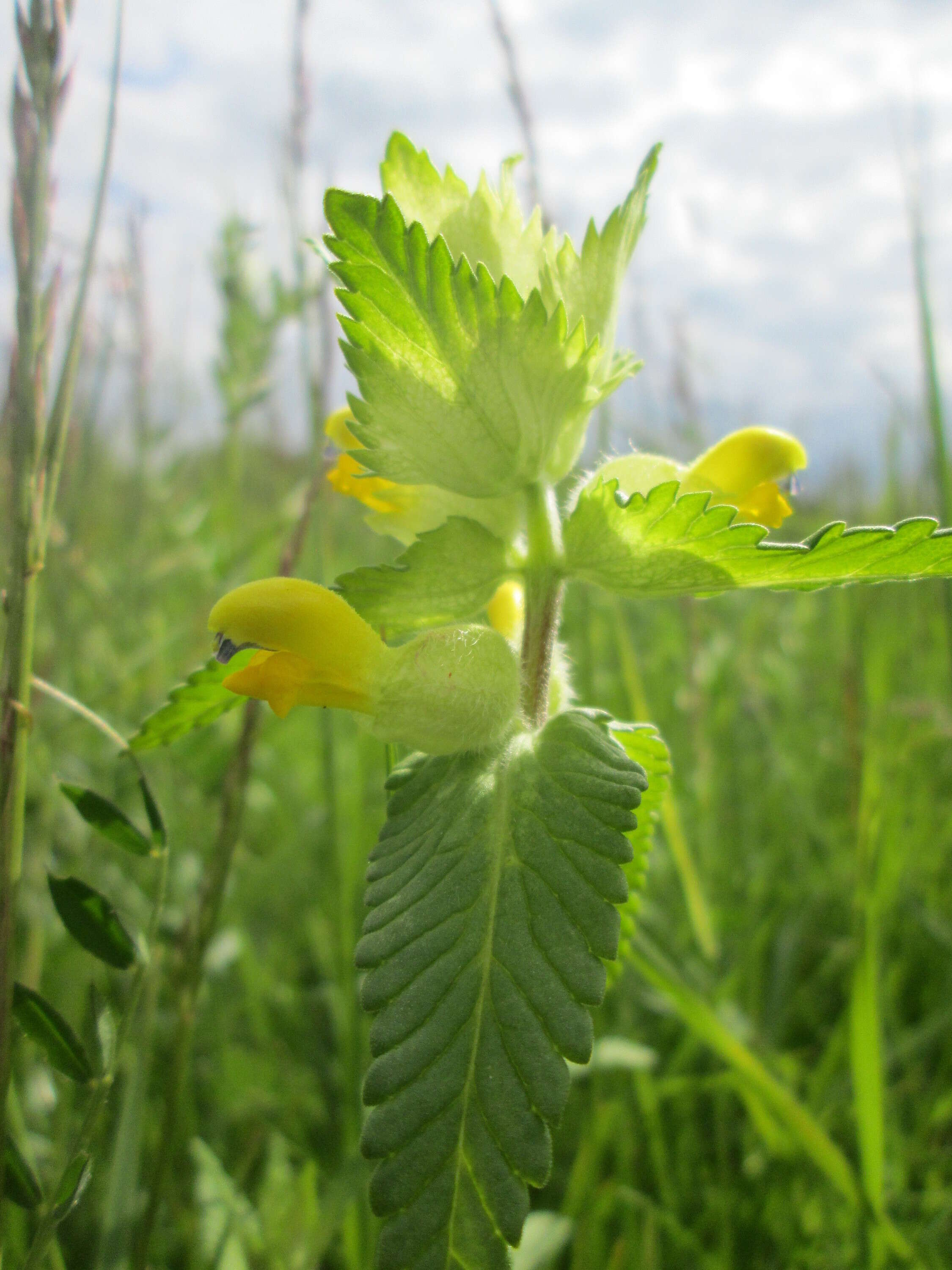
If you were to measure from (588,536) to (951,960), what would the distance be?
63.7 inches

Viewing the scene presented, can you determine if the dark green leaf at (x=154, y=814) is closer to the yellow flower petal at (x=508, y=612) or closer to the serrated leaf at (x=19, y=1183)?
the serrated leaf at (x=19, y=1183)

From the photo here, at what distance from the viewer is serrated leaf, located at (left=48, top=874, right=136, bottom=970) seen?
841mm

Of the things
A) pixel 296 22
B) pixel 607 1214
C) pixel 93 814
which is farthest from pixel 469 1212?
pixel 296 22

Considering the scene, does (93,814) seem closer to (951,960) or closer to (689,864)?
(689,864)

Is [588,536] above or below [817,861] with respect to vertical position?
above

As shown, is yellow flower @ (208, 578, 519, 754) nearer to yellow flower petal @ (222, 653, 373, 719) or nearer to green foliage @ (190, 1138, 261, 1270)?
yellow flower petal @ (222, 653, 373, 719)

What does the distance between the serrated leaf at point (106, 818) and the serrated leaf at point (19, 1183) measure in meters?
0.26

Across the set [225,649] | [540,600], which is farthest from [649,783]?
[225,649]

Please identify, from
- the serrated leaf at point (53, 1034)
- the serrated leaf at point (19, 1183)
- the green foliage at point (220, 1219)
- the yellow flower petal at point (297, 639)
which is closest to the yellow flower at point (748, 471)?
the yellow flower petal at point (297, 639)

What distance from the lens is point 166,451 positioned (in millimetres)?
3314

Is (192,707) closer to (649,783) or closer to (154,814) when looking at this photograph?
(154,814)

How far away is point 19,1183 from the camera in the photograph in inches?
31.9

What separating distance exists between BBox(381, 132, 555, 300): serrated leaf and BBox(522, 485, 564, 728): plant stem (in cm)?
21

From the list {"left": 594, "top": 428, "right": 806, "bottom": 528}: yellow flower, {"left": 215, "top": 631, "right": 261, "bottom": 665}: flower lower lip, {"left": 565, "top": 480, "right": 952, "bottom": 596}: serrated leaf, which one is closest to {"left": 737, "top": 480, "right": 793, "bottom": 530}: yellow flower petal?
{"left": 594, "top": 428, "right": 806, "bottom": 528}: yellow flower
